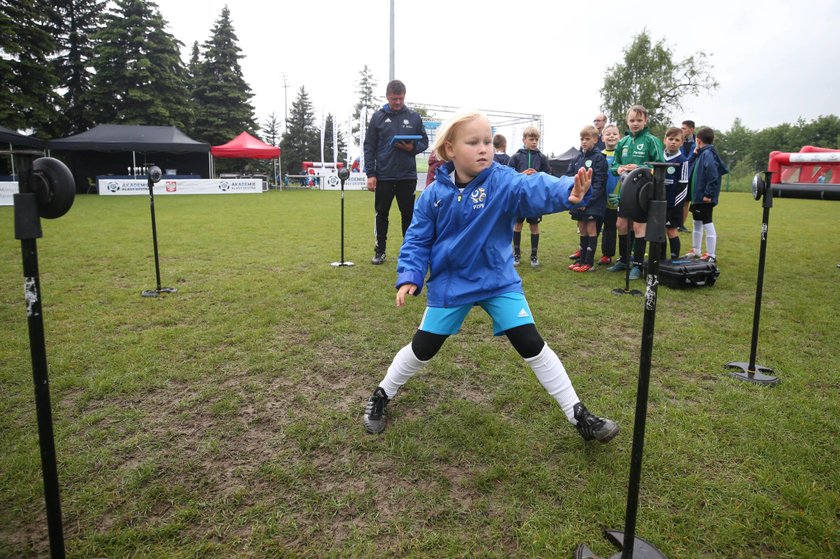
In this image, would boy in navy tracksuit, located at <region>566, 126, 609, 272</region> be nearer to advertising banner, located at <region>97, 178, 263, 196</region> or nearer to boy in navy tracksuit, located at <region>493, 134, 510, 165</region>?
boy in navy tracksuit, located at <region>493, 134, 510, 165</region>

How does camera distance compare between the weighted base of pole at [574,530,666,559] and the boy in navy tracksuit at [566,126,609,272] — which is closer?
the weighted base of pole at [574,530,666,559]

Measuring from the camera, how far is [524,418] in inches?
124

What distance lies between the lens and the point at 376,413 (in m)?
3.07

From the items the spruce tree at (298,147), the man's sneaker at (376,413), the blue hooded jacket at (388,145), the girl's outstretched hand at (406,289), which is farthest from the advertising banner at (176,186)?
the spruce tree at (298,147)

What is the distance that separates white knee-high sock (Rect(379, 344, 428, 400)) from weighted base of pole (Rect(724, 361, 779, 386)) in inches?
97.9

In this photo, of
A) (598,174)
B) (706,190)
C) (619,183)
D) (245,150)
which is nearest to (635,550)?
(619,183)

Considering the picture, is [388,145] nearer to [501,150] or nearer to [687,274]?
[501,150]

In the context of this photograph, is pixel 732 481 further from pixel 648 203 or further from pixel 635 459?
pixel 648 203

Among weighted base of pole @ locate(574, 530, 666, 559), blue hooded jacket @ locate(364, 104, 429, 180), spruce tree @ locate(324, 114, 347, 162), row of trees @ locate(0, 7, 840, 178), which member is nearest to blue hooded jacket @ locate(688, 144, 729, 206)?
blue hooded jacket @ locate(364, 104, 429, 180)

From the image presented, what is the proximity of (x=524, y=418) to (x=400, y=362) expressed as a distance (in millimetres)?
872

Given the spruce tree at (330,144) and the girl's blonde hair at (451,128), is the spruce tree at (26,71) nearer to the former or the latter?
the spruce tree at (330,144)

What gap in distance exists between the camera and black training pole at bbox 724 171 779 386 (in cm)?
346

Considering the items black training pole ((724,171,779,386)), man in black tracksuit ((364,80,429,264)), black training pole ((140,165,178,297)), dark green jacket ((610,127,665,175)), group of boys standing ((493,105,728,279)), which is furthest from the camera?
man in black tracksuit ((364,80,429,264))

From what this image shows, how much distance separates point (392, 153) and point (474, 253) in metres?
4.99
